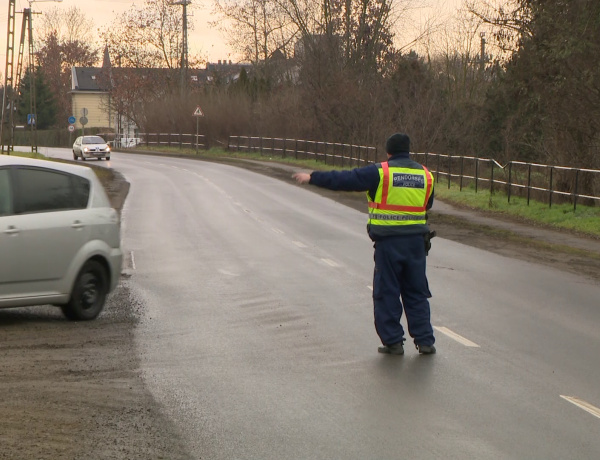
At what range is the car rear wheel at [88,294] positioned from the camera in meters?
11.0

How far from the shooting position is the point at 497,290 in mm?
13820

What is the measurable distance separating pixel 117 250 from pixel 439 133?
36.7 m

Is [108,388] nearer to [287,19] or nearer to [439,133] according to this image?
[439,133]

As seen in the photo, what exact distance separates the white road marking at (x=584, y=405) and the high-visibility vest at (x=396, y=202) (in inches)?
87.2

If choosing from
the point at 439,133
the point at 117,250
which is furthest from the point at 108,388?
the point at 439,133

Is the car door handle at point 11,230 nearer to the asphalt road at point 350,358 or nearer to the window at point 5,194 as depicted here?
the window at point 5,194

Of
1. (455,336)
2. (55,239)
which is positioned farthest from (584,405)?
(55,239)

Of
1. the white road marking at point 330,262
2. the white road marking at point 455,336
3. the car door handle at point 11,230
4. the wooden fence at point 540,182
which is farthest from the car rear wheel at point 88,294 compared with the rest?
the wooden fence at point 540,182

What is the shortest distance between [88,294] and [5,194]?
143 centimetres

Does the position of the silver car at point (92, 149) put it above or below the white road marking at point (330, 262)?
above

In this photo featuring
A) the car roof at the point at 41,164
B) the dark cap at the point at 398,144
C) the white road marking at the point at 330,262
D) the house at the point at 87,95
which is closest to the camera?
the dark cap at the point at 398,144

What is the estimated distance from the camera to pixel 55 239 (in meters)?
10.7

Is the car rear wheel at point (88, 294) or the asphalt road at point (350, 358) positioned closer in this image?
the asphalt road at point (350, 358)

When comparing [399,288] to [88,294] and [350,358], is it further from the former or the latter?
[88,294]
